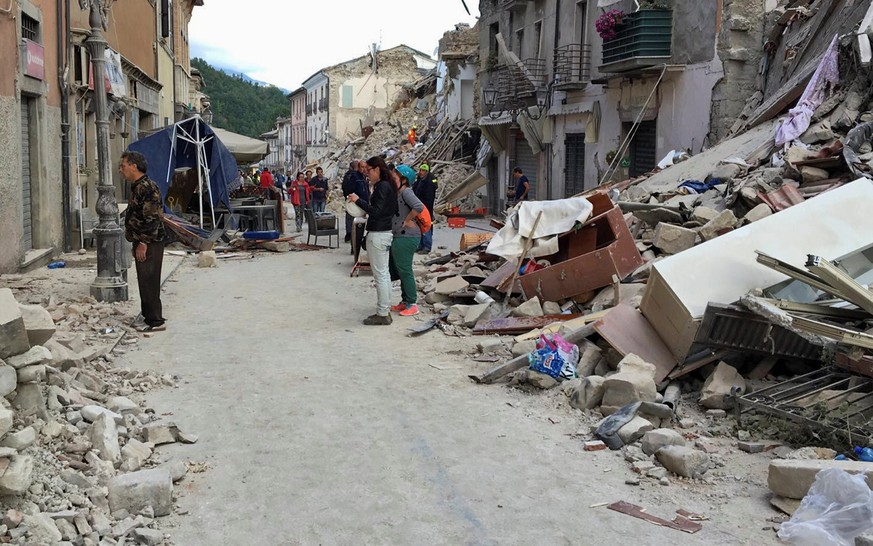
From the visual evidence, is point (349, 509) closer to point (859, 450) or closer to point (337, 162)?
point (859, 450)

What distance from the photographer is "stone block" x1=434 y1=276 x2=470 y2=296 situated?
1049 cm

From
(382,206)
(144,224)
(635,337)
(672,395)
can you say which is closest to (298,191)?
(382,206)

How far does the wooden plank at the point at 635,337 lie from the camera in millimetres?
6653

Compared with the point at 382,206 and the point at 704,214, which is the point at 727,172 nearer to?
the point at 704,214

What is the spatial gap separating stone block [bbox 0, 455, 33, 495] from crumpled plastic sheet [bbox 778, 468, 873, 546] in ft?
11.8

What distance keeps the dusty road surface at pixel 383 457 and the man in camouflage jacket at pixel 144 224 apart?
62 cm

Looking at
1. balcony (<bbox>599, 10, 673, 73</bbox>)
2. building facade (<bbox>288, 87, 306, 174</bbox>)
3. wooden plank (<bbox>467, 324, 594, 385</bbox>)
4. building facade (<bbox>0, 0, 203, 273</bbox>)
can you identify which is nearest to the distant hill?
building facade (<bbox>288, 87, 306, 174</bbox>)

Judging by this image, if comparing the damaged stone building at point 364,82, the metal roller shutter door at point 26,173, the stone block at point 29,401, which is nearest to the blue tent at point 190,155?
the metal roller shutter door at point 26,173

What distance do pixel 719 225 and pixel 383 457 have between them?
539 cm

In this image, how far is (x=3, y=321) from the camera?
14.8 feet

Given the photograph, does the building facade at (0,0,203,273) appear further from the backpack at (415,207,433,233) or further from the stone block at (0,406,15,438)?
the stone block at (0,406,15,438)

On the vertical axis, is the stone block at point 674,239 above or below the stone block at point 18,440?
above

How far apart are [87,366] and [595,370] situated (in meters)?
4.12

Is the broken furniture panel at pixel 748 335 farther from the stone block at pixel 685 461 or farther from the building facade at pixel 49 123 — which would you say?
the building facade at pixel 49 123
